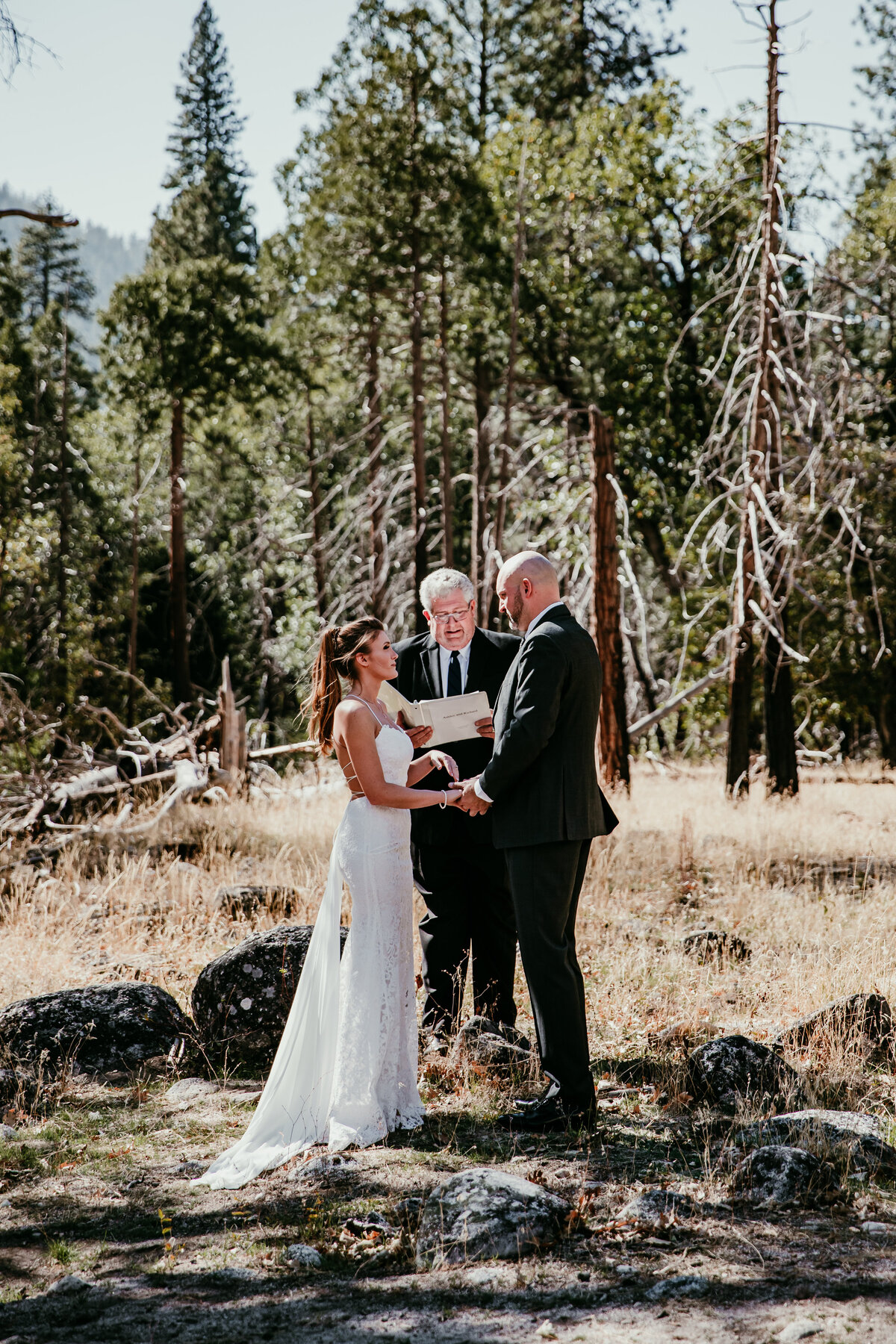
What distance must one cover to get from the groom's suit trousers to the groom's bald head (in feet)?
3.18

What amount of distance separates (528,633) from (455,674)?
3.80ft

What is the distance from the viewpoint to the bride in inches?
190

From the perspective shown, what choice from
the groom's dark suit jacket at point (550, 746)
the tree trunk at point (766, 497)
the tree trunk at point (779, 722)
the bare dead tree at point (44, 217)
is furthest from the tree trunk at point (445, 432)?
the groom's dark suit jacket at point (550, 746)

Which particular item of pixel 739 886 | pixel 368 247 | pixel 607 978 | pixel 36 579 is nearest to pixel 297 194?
pixel 368 247

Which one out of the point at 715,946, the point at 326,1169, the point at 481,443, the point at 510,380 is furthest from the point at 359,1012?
the point at 481,443

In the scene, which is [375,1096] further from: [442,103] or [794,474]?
[442,103]

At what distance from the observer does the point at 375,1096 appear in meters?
4.84

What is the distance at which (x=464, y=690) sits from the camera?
5.96m

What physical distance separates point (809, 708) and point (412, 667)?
15.0m

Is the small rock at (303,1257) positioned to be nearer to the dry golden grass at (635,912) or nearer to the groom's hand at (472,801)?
the groom's hand at (472,801)

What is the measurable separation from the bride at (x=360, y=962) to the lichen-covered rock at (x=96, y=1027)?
4.77 feet

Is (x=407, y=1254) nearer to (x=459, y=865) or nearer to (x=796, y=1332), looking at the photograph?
(x=796, y=1332)

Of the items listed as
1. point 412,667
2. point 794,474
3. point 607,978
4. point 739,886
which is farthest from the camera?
point 794,474

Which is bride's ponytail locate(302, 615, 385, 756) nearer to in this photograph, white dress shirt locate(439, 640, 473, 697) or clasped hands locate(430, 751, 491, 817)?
clasped hands locate(430, 751, 491, 817)
